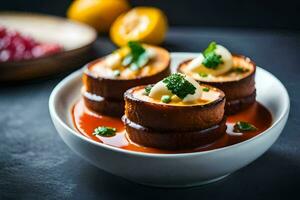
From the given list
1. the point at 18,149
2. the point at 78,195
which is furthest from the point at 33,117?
the point at 78,195

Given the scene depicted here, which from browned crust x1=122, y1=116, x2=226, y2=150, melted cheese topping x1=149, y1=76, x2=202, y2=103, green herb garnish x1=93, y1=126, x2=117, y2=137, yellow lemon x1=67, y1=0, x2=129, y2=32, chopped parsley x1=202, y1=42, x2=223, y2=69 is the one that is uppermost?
melted cheese topping x1=149, y1=76, x2=202, y2=103

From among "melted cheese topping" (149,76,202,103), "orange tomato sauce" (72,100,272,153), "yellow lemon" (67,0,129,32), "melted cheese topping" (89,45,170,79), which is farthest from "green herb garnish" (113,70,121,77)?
"yellow lemon" (67,0,129,32)

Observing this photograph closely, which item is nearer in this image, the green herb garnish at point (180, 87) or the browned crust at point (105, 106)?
the green herb garnish at point (180, 87)

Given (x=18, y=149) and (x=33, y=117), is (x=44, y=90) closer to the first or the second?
(x=33, y=117)

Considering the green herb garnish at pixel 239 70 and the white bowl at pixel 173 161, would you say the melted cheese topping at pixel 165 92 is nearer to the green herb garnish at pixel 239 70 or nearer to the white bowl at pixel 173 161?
the white bowl at pixel 173 161

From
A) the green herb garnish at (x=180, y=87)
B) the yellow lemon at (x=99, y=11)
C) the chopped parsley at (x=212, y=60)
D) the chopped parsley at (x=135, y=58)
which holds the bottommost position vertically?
the yellow lemon at (x=99, y=11)

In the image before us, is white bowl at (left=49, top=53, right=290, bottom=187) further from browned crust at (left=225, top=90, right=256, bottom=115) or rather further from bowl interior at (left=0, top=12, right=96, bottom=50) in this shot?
bowl interior at (left=0, top=12, right=96, bottom=50)

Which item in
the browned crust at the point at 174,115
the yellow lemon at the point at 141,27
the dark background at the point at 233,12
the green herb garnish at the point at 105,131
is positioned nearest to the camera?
the browned crust at the point at 174,115

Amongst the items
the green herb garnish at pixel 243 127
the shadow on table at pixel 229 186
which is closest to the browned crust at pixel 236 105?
the green herb garnish at pixel 243 127
